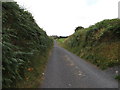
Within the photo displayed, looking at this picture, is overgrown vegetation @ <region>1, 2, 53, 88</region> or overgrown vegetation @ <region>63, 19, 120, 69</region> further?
overgrown vegetation @ <region>63, 19, 120, 69</region>

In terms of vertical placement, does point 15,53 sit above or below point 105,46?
below

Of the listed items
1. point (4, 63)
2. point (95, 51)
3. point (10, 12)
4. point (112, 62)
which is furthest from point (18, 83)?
point (95, 51)

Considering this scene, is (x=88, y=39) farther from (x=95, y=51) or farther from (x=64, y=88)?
(x=64, y=88)

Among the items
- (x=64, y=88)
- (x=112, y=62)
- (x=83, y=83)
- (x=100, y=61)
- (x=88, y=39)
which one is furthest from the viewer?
(x=88, y=39)

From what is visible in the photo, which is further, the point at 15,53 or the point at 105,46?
the point at 105,46

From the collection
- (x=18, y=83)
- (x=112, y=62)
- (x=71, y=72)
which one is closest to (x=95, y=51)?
(x=112, y=62)

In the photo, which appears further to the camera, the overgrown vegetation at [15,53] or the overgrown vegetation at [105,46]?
the overgrown vegetation at [105,46]

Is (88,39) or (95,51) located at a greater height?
(88,39)

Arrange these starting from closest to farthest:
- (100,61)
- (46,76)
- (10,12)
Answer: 1. (46,76)
2. (10,12)
3. (100,61)

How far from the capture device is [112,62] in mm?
12961

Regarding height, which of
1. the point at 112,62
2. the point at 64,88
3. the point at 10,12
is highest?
the point at 10,12

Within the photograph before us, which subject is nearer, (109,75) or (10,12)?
(109,75)

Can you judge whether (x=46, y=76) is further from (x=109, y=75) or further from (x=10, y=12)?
(x=10, y=12)

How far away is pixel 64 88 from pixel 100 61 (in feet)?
22.1
